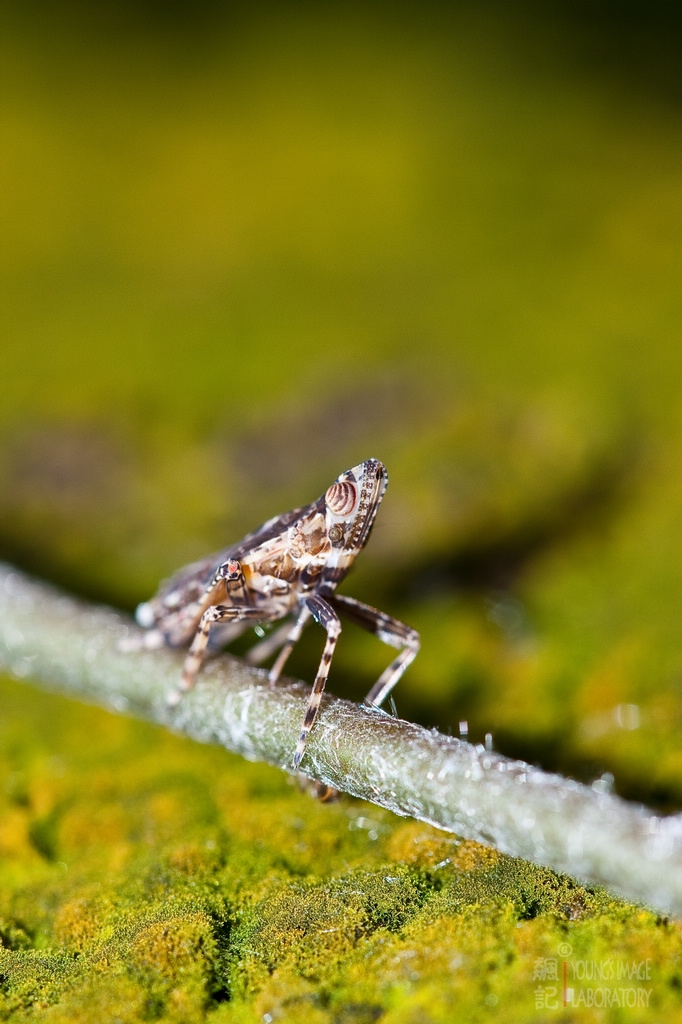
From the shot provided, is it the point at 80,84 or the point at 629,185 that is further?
the point at 80,84

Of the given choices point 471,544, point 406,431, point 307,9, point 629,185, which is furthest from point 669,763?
point 307,9

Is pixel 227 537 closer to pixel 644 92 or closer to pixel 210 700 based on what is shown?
pixel 210 700

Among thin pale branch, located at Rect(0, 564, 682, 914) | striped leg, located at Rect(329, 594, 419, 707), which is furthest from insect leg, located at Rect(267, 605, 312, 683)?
thin pale branch, located at Rect(0, 564, 682, 914)

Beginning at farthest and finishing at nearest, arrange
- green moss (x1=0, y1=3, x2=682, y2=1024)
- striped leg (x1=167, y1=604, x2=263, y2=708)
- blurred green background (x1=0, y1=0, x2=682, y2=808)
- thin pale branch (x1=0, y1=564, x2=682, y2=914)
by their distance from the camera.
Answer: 1. blurred green background (x1=0, y1=0, x2=682, y2=808)
2. striped leg (x1=167, y1=604, x2=263, y2=708)
3. green moss (x1=0, y1=3, x2=682, y2=1024)
4. thin pale branch (x1=0, y1=564, x2=682, y2=914)

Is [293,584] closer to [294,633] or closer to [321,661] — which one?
[294,633]

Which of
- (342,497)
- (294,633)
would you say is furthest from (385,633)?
(342,497)

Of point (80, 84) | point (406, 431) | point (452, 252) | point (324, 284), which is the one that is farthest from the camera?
point (80, 84)

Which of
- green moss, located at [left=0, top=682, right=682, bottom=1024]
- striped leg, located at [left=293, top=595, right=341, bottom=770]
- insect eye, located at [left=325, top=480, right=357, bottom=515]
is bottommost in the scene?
green moss, located at [left=0, top=682, right=682, bottom=1024]

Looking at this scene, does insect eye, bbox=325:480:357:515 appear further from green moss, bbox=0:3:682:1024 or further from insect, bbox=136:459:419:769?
green moss, bbox=0:3:682:1024
